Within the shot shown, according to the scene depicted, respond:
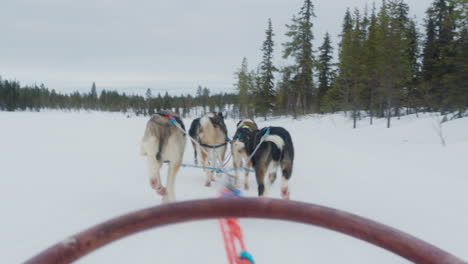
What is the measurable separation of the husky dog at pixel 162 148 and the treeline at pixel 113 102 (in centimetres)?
8523

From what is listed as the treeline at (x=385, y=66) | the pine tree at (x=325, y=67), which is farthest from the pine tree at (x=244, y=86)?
the pine tree at (x=325, y=67)

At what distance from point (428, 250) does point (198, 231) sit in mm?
2615

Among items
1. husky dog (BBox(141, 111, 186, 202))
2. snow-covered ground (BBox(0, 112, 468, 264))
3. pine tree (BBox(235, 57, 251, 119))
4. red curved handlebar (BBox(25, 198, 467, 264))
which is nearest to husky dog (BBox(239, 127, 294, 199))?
snow-covered ground (BBox(0, 112, 468, 264))

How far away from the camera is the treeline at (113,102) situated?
294ft

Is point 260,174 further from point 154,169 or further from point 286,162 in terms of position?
point 154,169

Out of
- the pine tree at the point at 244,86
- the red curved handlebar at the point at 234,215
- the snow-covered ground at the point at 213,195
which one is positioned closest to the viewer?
the red curved handlebar at the point at 234,215

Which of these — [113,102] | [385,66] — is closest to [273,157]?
[385,66]

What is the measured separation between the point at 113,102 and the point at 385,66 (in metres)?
112

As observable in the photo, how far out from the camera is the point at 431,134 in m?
13.2

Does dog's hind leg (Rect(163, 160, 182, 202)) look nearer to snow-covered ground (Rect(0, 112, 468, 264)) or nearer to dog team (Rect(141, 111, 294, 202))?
dog team (Rect(141, 111, 294, 202))

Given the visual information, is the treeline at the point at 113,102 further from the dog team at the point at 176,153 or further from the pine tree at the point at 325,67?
the dog team at the point at 176,153

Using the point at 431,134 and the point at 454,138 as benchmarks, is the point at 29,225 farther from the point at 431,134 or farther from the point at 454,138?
the point at 431,134

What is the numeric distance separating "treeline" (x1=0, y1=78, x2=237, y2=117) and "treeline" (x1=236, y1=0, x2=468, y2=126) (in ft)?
167

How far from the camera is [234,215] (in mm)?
765
